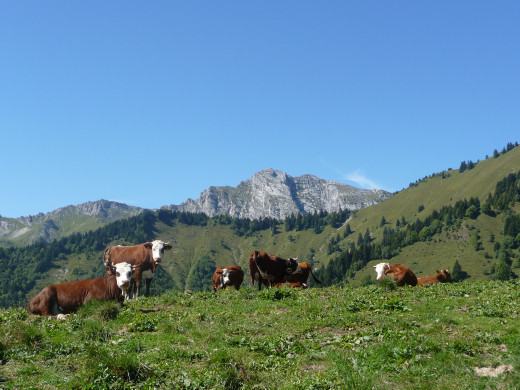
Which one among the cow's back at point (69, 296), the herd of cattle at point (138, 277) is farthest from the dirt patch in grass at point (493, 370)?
the cow's back at point (69, 296)

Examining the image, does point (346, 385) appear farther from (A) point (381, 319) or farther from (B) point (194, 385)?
(A) point (381, 319)

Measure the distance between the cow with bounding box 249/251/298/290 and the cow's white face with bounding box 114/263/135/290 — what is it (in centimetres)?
1073

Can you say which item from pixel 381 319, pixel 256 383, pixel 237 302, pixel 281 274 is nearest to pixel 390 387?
pixel 256 383

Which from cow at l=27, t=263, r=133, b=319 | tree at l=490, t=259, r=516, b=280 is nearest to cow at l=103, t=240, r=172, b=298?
cow at l=27, t=263, r=133, b=319

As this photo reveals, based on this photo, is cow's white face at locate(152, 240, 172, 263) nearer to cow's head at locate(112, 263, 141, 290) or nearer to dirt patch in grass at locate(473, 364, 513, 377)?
cow's head at locate(112, 263, 141, 290)

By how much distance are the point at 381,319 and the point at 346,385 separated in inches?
221

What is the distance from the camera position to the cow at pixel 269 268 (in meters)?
29.2

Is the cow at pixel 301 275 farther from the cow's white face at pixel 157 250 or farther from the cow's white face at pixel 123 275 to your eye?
the cow's white face at pixel 123 275

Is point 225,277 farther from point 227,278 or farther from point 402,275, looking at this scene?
point 402,275

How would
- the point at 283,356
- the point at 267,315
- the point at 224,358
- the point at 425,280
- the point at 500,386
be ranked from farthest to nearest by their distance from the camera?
the point at 425,280 < the point at 267,315 < the point at 283,356 < the point at 224,358 < the point at 500,386

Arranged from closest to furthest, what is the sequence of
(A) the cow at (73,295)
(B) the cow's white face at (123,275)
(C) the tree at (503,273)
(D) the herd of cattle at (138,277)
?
(A) the cow at (73,295) < (D) the herd of cattle at (138,277) < (B) the cow's white face at (123,275) < (C) the tree at (503,273)

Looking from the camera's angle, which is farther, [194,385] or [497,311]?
[497,311]

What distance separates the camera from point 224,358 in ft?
34.9

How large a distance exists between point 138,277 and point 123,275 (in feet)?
24.3
